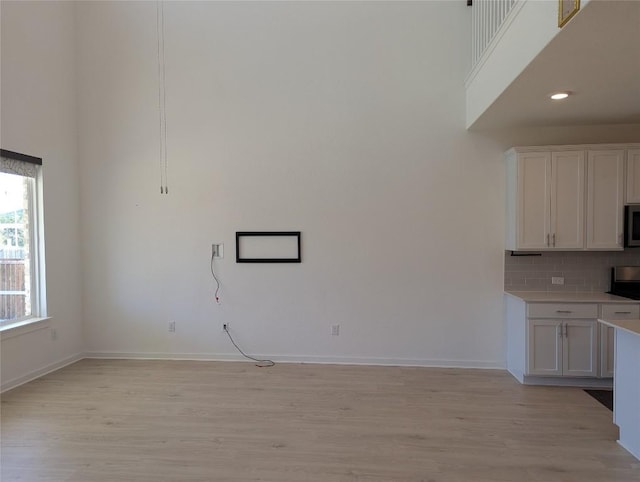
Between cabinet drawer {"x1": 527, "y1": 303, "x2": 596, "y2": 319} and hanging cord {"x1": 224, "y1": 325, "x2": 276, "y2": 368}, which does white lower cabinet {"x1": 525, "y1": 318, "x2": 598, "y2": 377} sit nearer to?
cabinet drawer {"x1": 527, "y1": 303, "x2": 596, "y2": 319}

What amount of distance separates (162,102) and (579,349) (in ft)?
17.2

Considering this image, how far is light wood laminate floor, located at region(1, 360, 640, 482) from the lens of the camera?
234cm

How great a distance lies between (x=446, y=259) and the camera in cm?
416

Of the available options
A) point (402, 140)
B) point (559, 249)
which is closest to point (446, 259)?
point (559, 249)

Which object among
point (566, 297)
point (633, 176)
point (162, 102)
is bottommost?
point (566, 297)

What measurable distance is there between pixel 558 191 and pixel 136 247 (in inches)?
187

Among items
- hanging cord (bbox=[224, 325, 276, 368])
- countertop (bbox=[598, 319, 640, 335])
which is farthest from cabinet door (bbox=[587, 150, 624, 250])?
hanging cord (bbox=[224, 325, 276, 368])

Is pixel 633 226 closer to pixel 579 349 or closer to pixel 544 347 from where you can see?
pixel 579 349

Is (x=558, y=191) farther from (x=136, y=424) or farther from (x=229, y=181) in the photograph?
(x=136, y=424)

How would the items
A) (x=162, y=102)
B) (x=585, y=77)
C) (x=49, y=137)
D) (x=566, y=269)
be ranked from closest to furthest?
(x=585, y=77)
(x=566, y=269)
(x=49, y=137)
(x=162, y=102)

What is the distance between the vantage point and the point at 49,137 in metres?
4.12

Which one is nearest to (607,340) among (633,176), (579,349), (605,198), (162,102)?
(579,349)

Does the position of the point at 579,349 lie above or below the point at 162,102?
below

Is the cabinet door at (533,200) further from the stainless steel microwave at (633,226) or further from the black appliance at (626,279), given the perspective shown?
the black appliance at (626,279)
